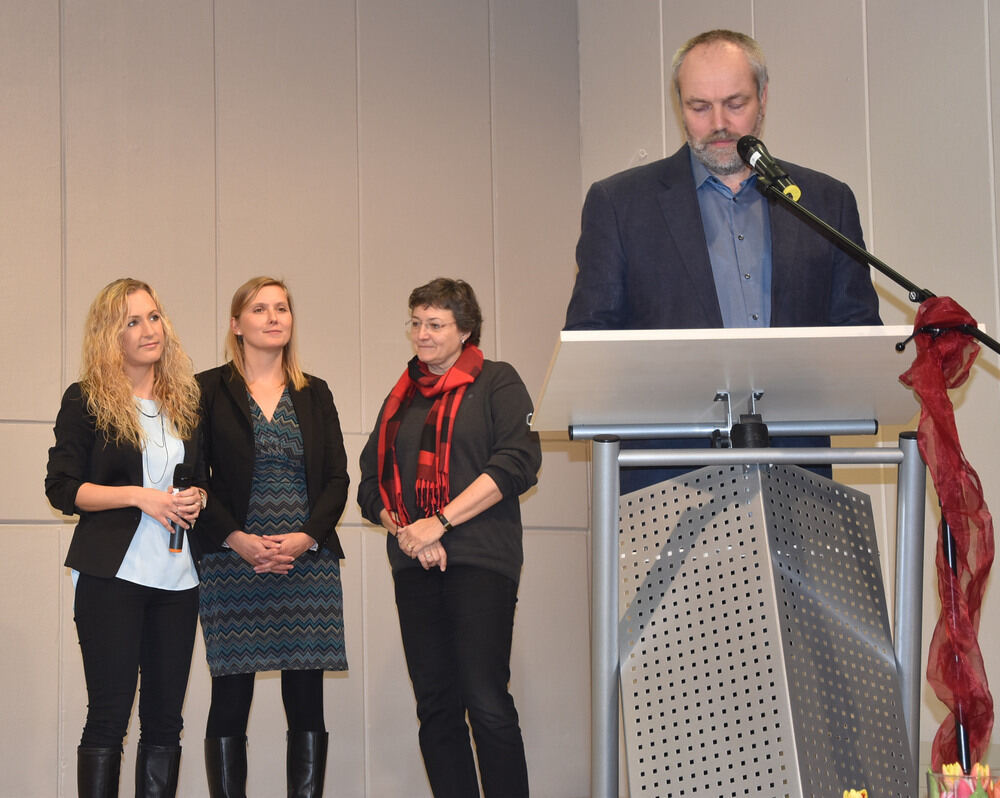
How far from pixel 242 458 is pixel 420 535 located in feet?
1.83

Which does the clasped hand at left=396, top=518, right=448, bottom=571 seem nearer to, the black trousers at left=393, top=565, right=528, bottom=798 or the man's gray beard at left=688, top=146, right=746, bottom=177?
the black trousers at left=393, top=565, right=528, bottom=798

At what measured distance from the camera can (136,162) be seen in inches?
167

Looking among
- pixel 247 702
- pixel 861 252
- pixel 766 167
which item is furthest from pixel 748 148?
pixel 247 702

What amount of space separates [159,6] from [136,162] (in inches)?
24.4

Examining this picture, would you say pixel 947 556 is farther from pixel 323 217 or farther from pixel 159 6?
pixel 159 6

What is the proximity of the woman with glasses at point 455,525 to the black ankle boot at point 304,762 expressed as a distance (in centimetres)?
32

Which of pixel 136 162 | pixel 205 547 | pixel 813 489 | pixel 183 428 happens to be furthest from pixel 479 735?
pixel 136 162

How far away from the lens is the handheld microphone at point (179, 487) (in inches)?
116

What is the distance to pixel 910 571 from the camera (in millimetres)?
1927

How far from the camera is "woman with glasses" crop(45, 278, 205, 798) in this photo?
9.31 feet

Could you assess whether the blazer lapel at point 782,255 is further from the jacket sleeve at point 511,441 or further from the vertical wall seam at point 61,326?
the vertical wall seam at point 61,326

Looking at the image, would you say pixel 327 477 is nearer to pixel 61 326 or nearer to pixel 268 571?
pixel 268 571

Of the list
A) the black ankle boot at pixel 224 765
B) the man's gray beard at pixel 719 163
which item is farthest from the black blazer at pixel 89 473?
the man's gray beard at pixel 719 163

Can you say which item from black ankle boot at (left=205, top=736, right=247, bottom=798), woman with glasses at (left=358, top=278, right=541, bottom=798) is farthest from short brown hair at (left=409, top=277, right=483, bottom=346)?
black ankle boot at (left=205, top=736, right=247, bottom=798)
